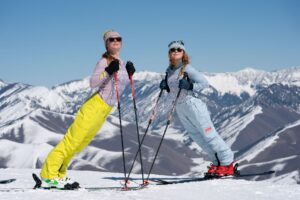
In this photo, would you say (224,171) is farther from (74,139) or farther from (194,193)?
(74,139)

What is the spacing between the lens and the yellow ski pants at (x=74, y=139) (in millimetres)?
9914

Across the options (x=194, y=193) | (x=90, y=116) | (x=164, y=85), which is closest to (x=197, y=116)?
(x=164, y=85)

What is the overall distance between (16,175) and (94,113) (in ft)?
22.1

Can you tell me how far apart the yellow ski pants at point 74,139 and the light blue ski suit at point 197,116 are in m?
2.87

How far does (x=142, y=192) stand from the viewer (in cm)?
967

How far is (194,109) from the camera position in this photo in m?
11.9

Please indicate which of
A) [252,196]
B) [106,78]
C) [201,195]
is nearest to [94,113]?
[106,78]

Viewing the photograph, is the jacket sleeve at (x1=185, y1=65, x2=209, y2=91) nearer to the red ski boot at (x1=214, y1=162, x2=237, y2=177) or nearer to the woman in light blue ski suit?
the woman in light blue ski suit

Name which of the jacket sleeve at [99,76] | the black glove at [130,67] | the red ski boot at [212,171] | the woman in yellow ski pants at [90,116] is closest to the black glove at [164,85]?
the black glove at [130,67]

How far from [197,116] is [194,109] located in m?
0.21

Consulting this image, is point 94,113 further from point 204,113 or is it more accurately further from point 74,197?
point 204,113

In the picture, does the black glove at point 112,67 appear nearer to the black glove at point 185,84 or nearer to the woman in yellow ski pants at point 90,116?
the woman in yellow ski pants at point 90,116

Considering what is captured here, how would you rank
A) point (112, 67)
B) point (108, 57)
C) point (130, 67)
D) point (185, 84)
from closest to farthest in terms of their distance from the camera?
point (112, 67) → point (108, 57) → point (130, 67) → point (185, 84)

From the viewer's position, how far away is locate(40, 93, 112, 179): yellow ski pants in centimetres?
991
